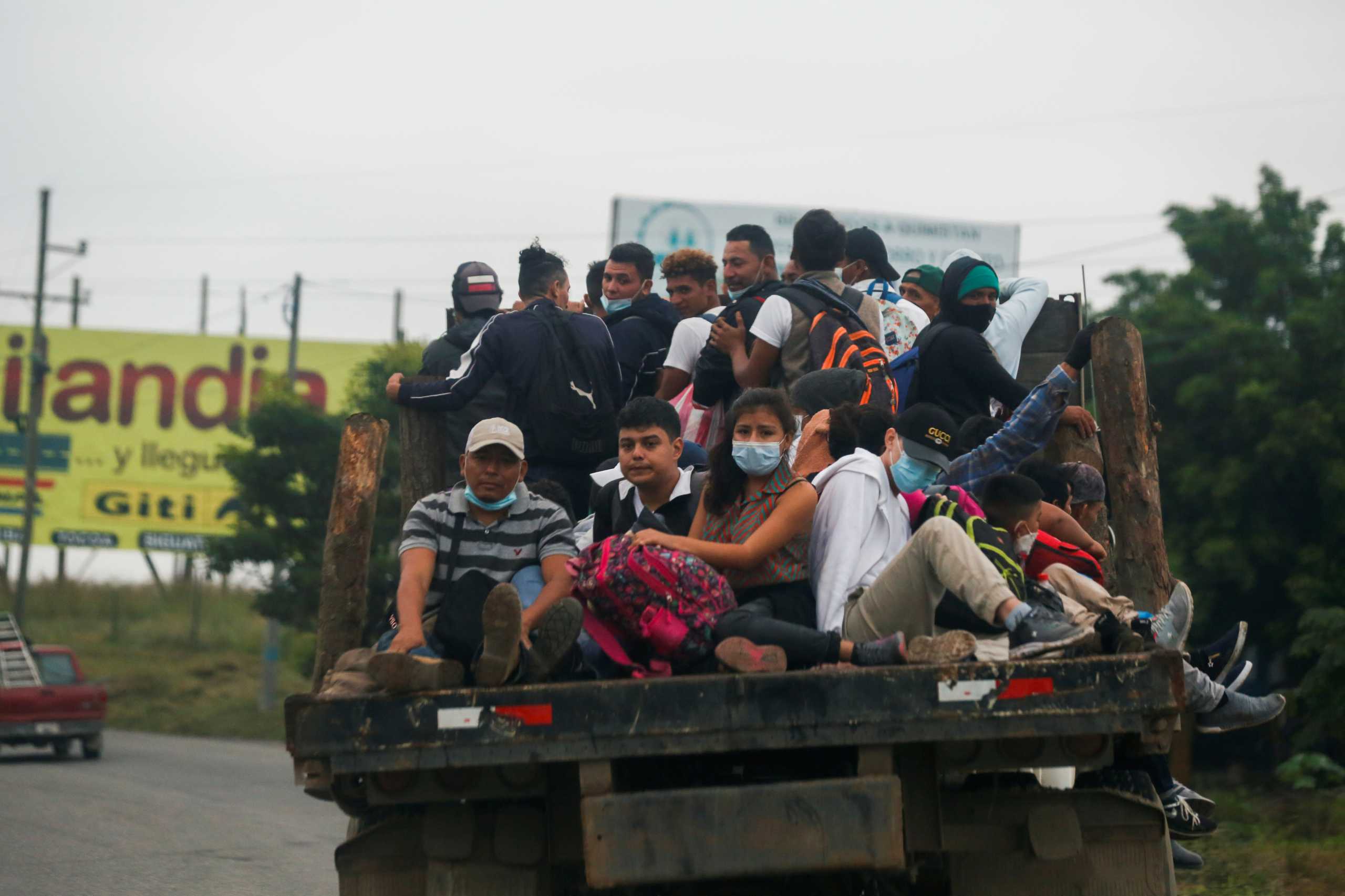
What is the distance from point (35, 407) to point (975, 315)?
37.6 meters

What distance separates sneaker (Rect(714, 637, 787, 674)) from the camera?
415 centimetres

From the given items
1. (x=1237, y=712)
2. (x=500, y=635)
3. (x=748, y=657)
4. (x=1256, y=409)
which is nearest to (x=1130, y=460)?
(x=1237, y=712)

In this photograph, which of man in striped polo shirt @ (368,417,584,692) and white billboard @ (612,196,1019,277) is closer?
man in striped polo shirt @ (368,417,584,692)

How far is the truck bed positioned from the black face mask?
8.95 ft

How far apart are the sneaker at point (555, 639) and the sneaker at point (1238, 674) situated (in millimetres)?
2129

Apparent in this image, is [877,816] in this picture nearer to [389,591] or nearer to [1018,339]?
[1018,339]

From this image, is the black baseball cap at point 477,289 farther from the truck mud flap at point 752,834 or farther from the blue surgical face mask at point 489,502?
the truck mud flap at point 752,834

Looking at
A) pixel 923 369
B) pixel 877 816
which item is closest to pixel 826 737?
pixel 877 816

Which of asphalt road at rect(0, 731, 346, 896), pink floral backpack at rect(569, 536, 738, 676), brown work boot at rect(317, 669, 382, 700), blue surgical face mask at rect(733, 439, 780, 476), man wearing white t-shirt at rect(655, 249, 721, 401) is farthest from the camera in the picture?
asphalt road at rect(0, 731, 346, 896)

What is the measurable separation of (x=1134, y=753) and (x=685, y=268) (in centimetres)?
336

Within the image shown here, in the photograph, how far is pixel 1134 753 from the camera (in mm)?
4457

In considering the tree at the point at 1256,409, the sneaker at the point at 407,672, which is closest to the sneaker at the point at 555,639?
the sneaker at the point at 407,672

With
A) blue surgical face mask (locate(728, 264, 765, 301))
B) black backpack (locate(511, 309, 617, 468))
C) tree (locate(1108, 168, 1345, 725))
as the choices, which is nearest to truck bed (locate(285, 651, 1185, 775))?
black backpack (locate(511, 309, 617, 468))

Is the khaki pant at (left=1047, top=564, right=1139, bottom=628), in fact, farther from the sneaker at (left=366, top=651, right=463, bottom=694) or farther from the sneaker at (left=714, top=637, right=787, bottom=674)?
the sneaker at (left=366, top=651, right=463, bottom=694)
